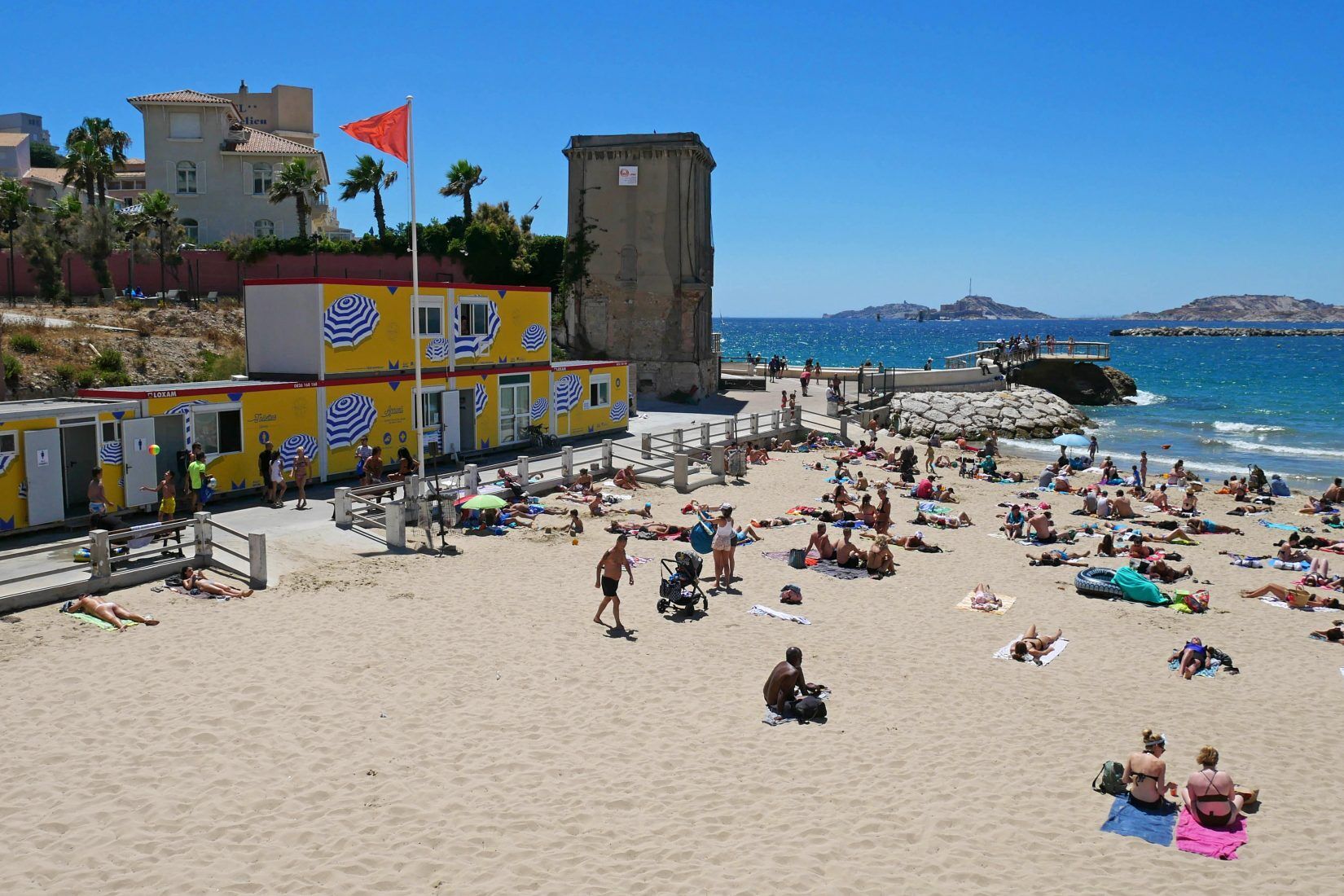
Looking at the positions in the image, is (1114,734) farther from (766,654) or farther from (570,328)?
(570,328)

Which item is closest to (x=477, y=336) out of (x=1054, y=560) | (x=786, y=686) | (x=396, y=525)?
(x=396, y=525)

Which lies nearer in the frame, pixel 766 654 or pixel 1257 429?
pixel 766 654

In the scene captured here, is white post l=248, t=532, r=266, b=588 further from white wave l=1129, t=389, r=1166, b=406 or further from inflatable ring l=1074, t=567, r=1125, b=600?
white wave l=1129, t=389, r=1166, b=406

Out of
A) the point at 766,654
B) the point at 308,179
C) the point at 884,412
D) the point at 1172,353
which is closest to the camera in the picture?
the point at 766,654

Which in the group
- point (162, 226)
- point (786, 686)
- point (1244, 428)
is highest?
point (162, 226)

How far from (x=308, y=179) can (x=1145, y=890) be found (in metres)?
46.6

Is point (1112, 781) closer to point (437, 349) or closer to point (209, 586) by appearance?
point (209, 586)

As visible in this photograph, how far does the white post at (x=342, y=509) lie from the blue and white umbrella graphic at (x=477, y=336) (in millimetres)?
7648

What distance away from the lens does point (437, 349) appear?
25422mm

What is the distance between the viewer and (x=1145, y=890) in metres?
8.22

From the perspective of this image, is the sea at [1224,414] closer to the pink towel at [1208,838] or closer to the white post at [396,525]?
the white post at [396,525]

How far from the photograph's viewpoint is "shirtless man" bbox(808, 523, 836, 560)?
741 inches

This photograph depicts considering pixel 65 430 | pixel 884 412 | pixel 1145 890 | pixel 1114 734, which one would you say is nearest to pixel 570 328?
pixel 884 412

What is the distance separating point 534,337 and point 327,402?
7885 mm
